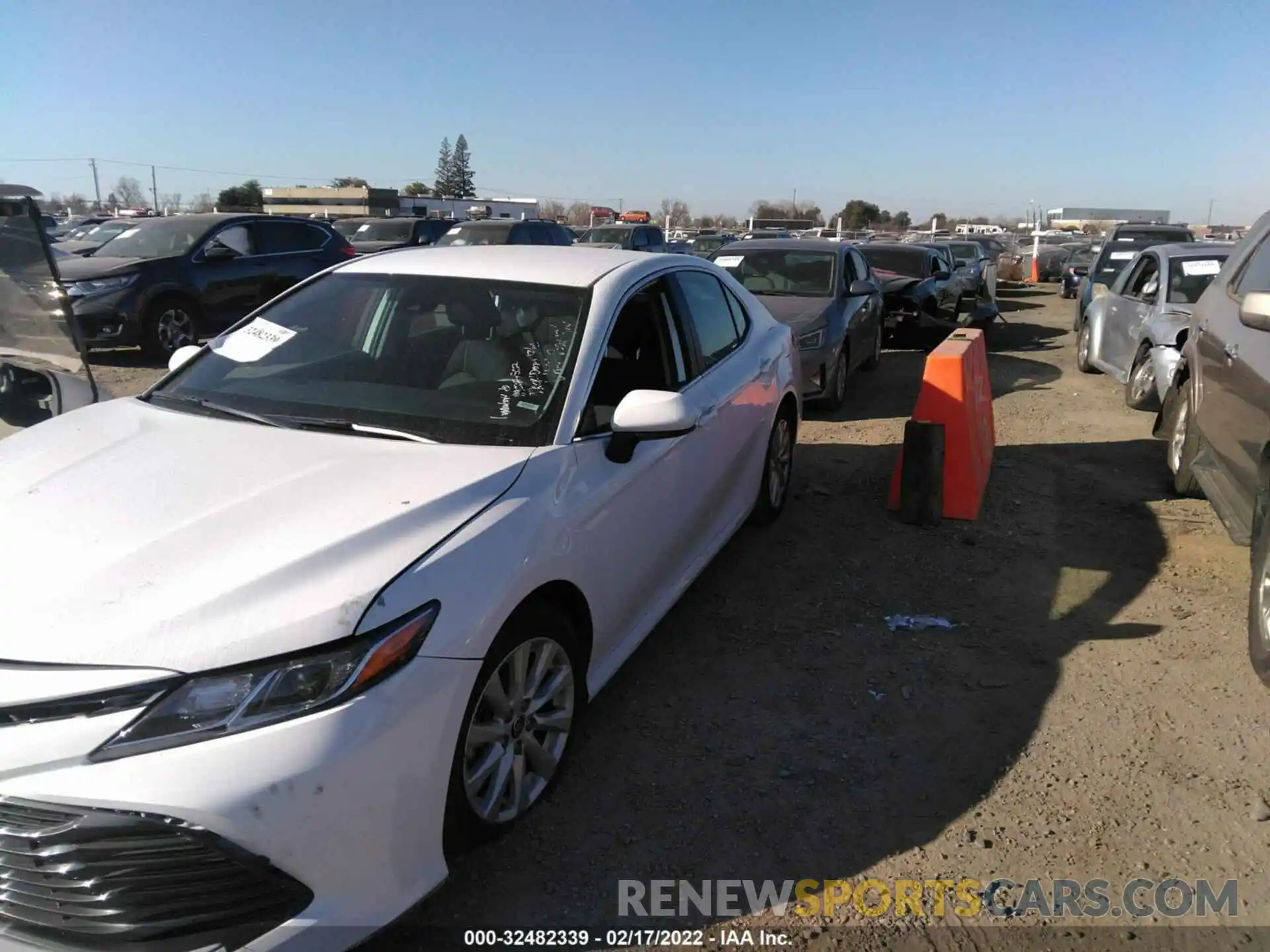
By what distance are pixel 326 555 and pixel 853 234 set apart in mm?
42208

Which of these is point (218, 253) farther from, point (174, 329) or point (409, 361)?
point (409, 361)

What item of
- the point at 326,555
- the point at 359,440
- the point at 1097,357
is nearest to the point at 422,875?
the point at 326,555

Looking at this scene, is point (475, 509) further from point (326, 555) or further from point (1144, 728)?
point (1144, 728)

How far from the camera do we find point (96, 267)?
11.2 meters

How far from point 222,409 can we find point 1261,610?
406 centimetres

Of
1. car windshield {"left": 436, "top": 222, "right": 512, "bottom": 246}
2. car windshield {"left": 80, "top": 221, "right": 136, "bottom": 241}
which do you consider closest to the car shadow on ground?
car windshield {"left": 436, "top": 222, "right": 512, "bottom": 246}

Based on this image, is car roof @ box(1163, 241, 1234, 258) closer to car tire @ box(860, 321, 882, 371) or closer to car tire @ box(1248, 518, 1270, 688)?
car tire @ box(860, 321, 882, 371)

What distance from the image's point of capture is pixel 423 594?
2318 millimetres

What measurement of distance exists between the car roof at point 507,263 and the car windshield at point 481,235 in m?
13.3

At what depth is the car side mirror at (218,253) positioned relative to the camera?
11844 millimetres

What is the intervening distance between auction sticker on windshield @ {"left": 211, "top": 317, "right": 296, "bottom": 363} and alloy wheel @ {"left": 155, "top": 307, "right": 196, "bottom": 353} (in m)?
8.37

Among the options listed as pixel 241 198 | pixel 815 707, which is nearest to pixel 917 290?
pixel 815 707

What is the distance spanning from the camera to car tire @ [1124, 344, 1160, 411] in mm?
8805

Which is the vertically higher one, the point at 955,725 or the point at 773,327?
the point at 773,327
